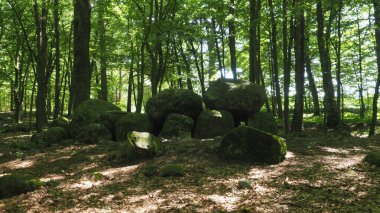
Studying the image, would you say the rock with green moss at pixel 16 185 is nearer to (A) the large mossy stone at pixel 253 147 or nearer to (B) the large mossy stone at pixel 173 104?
(A) the large mossy stone at pixel 253 147

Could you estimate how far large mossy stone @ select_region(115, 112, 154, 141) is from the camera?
38.4 feet

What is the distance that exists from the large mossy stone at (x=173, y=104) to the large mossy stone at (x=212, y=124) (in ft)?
2.27

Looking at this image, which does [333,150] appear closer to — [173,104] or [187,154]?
[187,154]

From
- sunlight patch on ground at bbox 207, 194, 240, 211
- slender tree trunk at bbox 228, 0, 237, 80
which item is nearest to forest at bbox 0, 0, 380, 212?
sunlight patch on ground at bbox 207, 194, 240, 211

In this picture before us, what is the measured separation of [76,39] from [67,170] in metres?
7.44

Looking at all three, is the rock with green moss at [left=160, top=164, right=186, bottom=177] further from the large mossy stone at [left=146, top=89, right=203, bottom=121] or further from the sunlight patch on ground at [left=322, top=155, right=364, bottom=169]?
the large mossy stone at [left=146, top=89, right=203, bottom=121]

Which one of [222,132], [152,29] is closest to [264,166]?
[222,132]

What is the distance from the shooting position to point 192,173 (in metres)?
7.35

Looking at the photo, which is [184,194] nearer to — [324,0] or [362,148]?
[362,148]

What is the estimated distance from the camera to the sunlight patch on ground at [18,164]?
8.55 metres

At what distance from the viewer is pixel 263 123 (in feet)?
41.6

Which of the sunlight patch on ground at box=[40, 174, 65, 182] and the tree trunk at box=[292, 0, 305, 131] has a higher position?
the tree trunk at box=[292, 0, 305, 131]

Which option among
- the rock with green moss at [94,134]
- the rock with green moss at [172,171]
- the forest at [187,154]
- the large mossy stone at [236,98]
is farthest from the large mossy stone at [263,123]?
the rock with green moss at [172,171]

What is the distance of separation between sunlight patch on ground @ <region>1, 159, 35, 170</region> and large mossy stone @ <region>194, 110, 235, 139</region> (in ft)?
18.7
